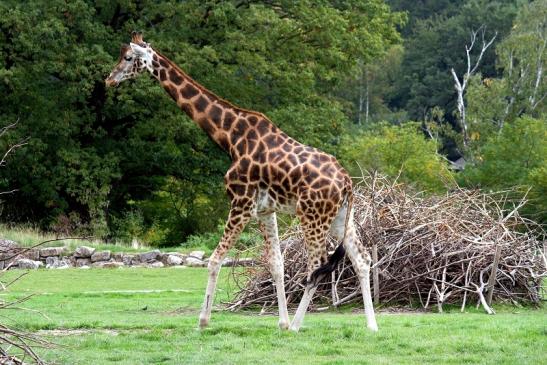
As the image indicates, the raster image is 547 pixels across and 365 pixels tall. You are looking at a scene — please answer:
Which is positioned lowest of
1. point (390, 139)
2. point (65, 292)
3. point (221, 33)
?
point (65, 292)

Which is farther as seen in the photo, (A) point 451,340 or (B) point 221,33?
(B) point 221,33

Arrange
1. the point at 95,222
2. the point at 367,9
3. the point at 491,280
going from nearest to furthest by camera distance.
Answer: the point at 491,280 < the point at 95,222 < the point at 367,9

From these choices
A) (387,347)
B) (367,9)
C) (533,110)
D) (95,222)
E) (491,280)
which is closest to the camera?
(387,347)

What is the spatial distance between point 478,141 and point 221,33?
1049 inches

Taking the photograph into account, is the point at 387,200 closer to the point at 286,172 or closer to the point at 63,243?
the point at 286,172

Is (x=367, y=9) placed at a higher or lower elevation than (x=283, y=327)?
higher

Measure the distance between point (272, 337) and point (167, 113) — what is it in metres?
24.0

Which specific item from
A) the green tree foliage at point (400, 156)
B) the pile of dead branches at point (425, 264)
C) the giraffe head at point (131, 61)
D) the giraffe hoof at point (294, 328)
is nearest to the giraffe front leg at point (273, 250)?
the giraffe hoof at point (294, 328)

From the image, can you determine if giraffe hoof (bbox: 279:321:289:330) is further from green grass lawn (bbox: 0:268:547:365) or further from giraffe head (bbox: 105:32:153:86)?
giraffe head (bbox: 105:32:153:86)

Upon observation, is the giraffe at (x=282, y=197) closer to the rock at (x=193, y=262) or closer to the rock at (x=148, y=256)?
the rock at (x=193, y=262)

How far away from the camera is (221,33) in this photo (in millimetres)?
36281

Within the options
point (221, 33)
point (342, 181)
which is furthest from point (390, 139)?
point (342, 181)

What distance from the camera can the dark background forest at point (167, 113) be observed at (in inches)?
1315

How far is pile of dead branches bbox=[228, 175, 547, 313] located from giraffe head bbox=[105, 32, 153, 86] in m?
3.74
